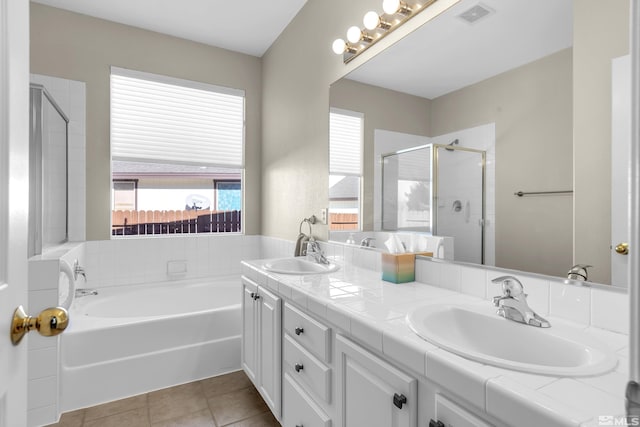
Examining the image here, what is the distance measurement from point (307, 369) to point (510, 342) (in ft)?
2.45

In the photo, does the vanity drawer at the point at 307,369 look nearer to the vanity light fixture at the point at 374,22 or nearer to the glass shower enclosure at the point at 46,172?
the glass shower enclosure at the point at 46,172

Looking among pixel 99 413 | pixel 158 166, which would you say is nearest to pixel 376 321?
pixel 99 413

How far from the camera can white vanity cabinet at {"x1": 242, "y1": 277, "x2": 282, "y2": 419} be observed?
1.59m

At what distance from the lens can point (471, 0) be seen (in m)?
1.32

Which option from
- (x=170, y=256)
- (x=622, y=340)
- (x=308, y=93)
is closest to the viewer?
(x=622, y=340)

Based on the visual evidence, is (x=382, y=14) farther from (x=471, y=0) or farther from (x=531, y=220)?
(x=531, y=220)

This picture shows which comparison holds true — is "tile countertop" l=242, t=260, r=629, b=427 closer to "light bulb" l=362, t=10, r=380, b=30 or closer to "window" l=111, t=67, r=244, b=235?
"light bulb" l=362, t=10, r=380, b=30

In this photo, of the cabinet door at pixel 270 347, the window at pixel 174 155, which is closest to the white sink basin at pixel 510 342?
the cabinet door at pixel 270 347

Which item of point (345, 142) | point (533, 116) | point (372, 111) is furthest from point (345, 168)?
point (533, 116)

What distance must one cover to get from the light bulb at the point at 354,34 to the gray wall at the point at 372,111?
0.23m

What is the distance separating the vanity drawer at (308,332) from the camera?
1193 millimetres

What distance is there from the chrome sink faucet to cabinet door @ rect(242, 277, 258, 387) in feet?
4.15

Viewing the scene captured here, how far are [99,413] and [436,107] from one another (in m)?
2.48

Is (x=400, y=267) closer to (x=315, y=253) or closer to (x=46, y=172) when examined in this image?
(x=315, y=253)
